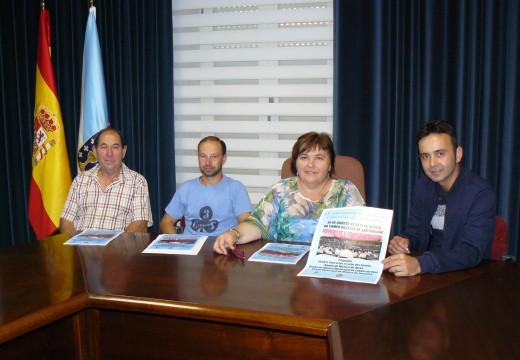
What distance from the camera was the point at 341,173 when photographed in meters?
2.53

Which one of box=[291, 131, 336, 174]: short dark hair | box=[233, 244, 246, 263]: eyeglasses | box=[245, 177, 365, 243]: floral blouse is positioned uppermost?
box=[291, 131, 336, 174]: short dark hair

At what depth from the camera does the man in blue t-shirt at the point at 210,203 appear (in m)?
2.85

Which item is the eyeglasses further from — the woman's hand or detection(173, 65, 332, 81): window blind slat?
detection(173, 65, 332, 81): window blind slat

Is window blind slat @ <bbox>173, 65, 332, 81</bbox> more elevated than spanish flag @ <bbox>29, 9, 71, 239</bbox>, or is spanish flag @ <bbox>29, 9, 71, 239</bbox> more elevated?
window blind slat @ <bbox>173, 65, 332, 81</bbox>

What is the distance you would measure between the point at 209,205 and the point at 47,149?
5.45 feet

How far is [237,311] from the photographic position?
140 centimetres

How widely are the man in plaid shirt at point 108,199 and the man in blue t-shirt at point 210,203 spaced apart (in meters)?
0.21

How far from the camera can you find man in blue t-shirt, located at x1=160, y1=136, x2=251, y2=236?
112 inches

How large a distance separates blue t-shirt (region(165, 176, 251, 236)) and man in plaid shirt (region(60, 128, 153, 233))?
0.21 meters

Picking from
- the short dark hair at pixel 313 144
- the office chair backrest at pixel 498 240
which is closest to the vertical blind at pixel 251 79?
the short dark hair at pixel 313 144

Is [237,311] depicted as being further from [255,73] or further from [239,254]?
[255,73]

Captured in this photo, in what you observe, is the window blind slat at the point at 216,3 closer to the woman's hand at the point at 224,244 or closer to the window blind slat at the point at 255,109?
the window blind slat at the point at 255,109

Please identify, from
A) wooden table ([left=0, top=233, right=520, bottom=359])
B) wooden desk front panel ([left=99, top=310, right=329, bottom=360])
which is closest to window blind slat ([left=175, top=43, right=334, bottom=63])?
wooden table ([left=0, top=233, right=520, bottom=359])

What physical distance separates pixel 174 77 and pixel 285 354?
9.35ft
